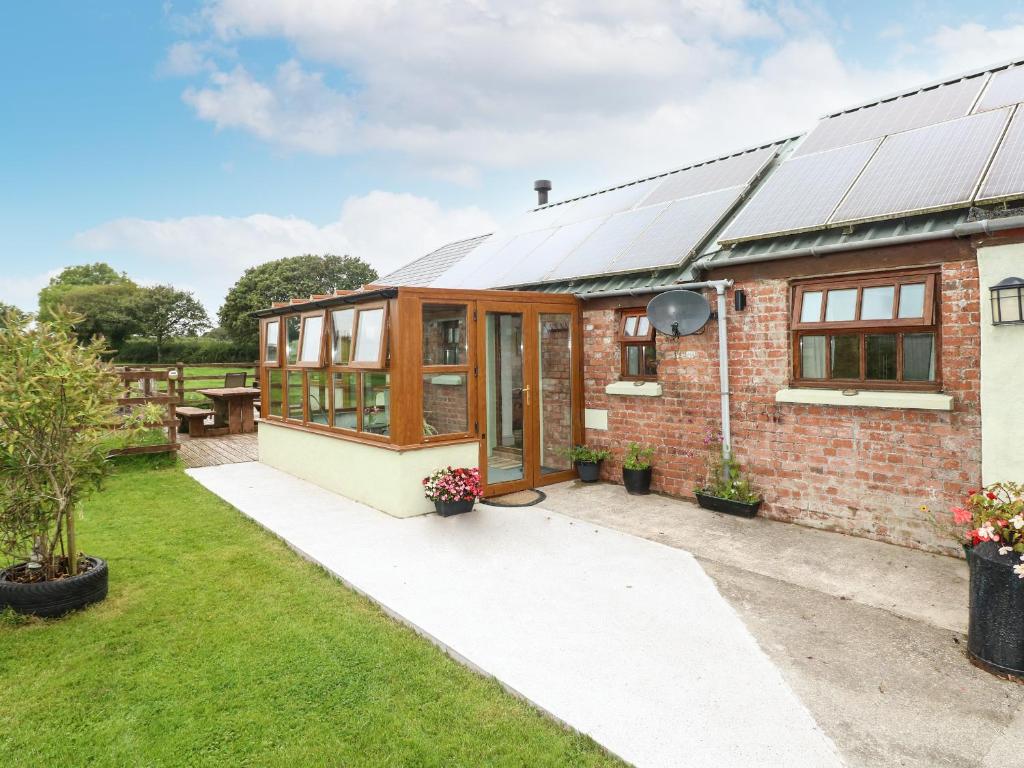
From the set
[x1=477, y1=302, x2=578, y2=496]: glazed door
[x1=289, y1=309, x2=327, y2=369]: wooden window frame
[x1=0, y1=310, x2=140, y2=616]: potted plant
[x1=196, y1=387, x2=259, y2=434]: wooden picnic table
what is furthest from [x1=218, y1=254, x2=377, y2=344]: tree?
[x1=0, y1=310, x2=140, y2=616]: potted plant

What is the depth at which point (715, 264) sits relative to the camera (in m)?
6.36

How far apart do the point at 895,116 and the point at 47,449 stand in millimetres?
9220

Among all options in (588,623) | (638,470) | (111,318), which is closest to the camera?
(588,623)

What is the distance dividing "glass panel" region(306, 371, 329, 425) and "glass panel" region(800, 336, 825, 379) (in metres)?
6.14

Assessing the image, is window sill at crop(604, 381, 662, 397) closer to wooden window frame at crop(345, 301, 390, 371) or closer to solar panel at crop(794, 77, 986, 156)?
wooden window frame at crop(345, 301, 390, 371)

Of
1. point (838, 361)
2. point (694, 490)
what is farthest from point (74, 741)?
point (838, 361)

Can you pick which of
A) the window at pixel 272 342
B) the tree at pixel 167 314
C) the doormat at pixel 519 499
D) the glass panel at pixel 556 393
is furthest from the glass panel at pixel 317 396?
the tree at pixel 167 314

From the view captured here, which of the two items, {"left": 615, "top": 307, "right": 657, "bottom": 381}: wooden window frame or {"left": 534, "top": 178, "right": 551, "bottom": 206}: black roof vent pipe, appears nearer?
{"left": 615, "top": 307, "right": 657, "bottom": 381}: wooden window frame

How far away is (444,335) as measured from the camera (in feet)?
22.7

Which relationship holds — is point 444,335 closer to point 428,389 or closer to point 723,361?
point 428,389

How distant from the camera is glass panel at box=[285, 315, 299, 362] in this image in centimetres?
898

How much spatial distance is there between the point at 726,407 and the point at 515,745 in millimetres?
4715

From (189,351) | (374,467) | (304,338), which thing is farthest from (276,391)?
(189,351)

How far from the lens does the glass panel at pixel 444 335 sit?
6.77 metres
